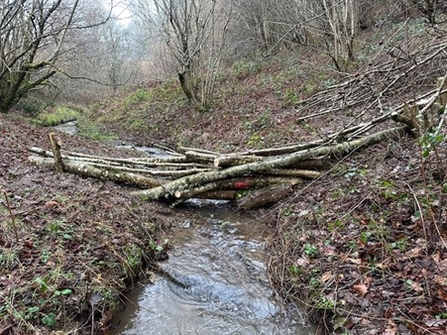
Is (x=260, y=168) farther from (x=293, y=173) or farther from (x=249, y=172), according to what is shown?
(x=293, y=173)

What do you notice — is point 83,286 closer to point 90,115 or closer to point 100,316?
point 100,316

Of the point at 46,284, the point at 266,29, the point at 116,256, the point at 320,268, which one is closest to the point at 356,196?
the point at 320,268

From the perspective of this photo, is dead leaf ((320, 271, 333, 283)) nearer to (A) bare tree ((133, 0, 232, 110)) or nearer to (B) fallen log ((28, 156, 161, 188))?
(B) fallen log ((28, 156, 161, 188))

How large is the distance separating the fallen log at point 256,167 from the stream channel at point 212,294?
113cm

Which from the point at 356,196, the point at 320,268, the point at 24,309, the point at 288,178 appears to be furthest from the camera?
the point at 288,178

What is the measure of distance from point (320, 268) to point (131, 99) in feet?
62.7

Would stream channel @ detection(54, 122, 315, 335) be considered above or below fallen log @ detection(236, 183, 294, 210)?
below

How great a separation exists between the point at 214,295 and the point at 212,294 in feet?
0.11

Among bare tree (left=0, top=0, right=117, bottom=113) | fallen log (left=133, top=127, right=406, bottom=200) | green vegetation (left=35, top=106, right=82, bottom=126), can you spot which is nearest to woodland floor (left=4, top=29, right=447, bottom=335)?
fallen log (left=133, top=127, right=406, bottom=200)

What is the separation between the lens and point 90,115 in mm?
24219

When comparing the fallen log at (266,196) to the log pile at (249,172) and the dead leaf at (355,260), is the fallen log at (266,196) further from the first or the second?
the dead leaf at (355,260)

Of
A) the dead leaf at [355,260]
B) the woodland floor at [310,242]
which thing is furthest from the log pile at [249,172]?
the dead leaf at [355,260]

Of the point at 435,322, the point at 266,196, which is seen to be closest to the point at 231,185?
the point at 266,196

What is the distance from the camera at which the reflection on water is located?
12.2 ft
